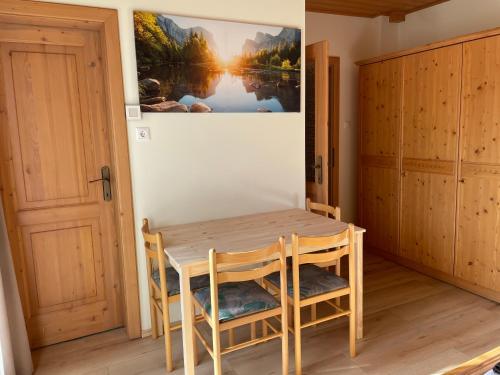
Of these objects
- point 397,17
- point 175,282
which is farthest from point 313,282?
point 397,17

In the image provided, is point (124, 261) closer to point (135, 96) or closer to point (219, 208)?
point (219, 208)

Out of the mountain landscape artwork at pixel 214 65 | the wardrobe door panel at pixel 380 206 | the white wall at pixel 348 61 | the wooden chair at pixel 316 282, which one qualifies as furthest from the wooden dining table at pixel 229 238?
the white wall at pixel 348 61

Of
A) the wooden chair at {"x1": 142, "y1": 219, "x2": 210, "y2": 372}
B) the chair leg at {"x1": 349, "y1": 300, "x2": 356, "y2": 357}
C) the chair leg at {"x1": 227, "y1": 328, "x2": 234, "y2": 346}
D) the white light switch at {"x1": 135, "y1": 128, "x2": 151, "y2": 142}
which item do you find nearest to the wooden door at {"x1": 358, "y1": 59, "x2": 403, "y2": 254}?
the chair leg at {"x1": 349, "y1": 300, "x2": 356, "y2": 357}

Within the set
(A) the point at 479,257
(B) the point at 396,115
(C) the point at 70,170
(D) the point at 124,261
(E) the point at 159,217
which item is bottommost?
(A) the point at 479,257

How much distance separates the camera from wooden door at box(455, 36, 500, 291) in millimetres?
2842

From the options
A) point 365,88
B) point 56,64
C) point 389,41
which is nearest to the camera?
point 56,64

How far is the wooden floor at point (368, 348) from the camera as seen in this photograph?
2.28m

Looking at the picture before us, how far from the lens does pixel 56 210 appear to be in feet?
8.25

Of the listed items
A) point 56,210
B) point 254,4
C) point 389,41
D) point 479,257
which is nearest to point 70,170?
point 56,210

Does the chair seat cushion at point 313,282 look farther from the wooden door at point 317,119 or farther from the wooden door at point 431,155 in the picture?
the wooden door at point 431,155

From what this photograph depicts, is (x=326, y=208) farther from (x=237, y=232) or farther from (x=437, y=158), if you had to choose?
(x=437, y=158)

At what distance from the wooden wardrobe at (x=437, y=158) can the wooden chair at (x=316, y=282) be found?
141 cm

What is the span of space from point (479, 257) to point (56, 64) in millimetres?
3407

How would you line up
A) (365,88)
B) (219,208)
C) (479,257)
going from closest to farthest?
(219,208) < (479,257) < (365,88)
